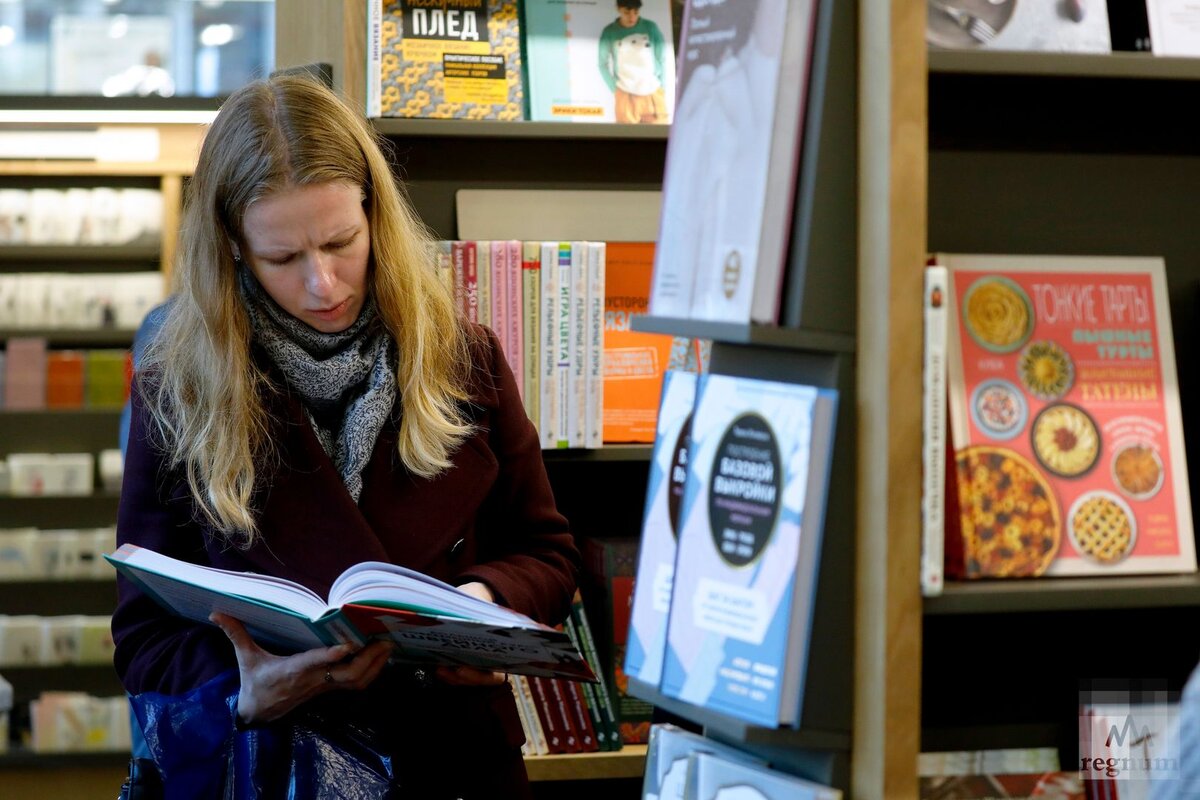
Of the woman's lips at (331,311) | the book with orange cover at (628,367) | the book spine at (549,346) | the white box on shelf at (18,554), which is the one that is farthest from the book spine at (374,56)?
the white box on shelf at (18,554)

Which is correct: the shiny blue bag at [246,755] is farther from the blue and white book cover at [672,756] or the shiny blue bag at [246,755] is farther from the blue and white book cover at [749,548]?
the blue and white book cover at [749,548]

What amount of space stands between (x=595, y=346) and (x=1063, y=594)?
1133 millimetres

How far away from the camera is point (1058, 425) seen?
1345mm

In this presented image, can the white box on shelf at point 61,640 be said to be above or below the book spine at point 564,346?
below

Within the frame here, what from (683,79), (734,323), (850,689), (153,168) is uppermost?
(153,168)

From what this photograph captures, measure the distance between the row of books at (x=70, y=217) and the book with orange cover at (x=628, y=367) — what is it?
246 cm

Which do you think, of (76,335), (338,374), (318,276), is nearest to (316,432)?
(338,374)

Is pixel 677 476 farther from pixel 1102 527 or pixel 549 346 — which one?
pixel 549 346

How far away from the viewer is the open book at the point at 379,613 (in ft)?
4.34

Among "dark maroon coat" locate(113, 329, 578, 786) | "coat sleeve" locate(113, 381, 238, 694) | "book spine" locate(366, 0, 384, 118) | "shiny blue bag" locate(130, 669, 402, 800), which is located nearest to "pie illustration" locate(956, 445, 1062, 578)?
"dark maroon coat" locate(113, 329, 578, 786)

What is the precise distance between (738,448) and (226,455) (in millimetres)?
703

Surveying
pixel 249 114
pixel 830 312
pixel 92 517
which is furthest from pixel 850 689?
pixel 92 517

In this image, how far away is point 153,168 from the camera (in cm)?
429

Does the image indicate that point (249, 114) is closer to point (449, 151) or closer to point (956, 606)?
point (449, 151)
